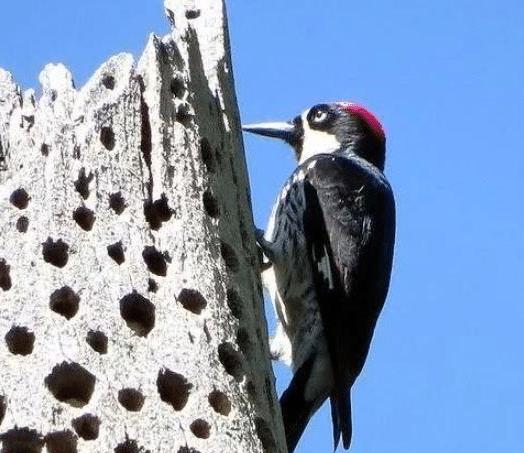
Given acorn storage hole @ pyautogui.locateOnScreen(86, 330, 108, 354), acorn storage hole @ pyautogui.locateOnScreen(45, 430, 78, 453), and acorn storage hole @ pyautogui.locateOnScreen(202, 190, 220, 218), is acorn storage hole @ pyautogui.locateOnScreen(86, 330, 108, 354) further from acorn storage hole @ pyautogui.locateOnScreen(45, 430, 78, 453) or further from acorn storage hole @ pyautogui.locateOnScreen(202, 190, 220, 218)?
acorn storage hole @ pyautogui.locateOnScreen(202, 190, 220, 218)

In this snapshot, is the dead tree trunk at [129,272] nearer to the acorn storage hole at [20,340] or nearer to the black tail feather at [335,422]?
the acorn storage hole at [20,340]

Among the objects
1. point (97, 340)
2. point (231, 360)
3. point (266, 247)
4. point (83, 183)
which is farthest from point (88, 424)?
point (266, 247)

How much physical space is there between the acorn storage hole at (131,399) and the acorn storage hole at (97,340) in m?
0.11

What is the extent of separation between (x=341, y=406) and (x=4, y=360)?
1.61 meters

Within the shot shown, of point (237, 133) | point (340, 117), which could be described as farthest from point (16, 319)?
point (340, 117)

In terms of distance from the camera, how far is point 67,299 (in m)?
3.11

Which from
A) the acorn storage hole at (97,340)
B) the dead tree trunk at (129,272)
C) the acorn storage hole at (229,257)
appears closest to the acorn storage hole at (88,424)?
the dead tree trunk at (129,272)

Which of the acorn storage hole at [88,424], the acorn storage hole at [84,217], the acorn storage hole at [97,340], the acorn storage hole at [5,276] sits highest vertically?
the acorn storage hole at [84,217]

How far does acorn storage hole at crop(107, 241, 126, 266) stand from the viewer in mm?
3213

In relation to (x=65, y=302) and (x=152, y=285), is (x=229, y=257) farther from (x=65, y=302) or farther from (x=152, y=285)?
(x=65, y=302)

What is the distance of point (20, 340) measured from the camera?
3029 mm

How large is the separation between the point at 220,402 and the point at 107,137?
30.5 inches

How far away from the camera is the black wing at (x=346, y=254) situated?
4.51 metres

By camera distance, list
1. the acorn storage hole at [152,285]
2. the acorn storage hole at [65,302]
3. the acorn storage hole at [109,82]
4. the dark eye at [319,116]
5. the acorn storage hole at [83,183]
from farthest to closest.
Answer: the dark eye at [319,116] < the acorn storage hole at [109,82] < the acorn storage hole at [83,183] < the acorn storage hole at [152,285] < the acorn storage hole at [65,302]
